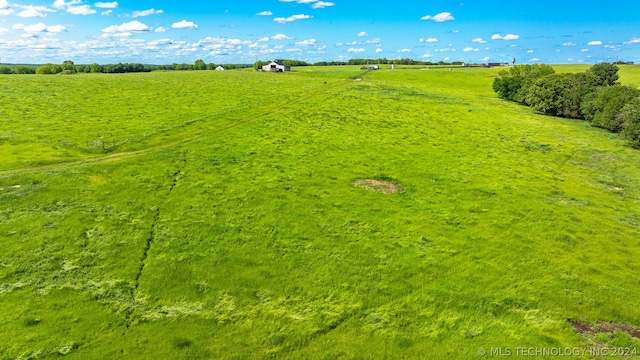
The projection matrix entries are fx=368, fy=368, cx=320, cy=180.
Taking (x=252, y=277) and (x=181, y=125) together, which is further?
(x=181, y=125)

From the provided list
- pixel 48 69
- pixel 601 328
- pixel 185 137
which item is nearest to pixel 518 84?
pixel 185 137

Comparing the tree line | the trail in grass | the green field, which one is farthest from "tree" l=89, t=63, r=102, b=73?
the tree line

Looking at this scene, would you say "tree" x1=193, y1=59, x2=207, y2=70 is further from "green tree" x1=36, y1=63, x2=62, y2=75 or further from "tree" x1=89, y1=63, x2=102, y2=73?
"green tree" x1=36, y1=63, x2=62, y2=75

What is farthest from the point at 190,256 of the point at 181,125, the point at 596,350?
the point at 181,125

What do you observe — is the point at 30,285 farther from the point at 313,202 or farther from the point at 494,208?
the point at 494,208

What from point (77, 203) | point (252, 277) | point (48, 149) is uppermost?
point (48, 149)
